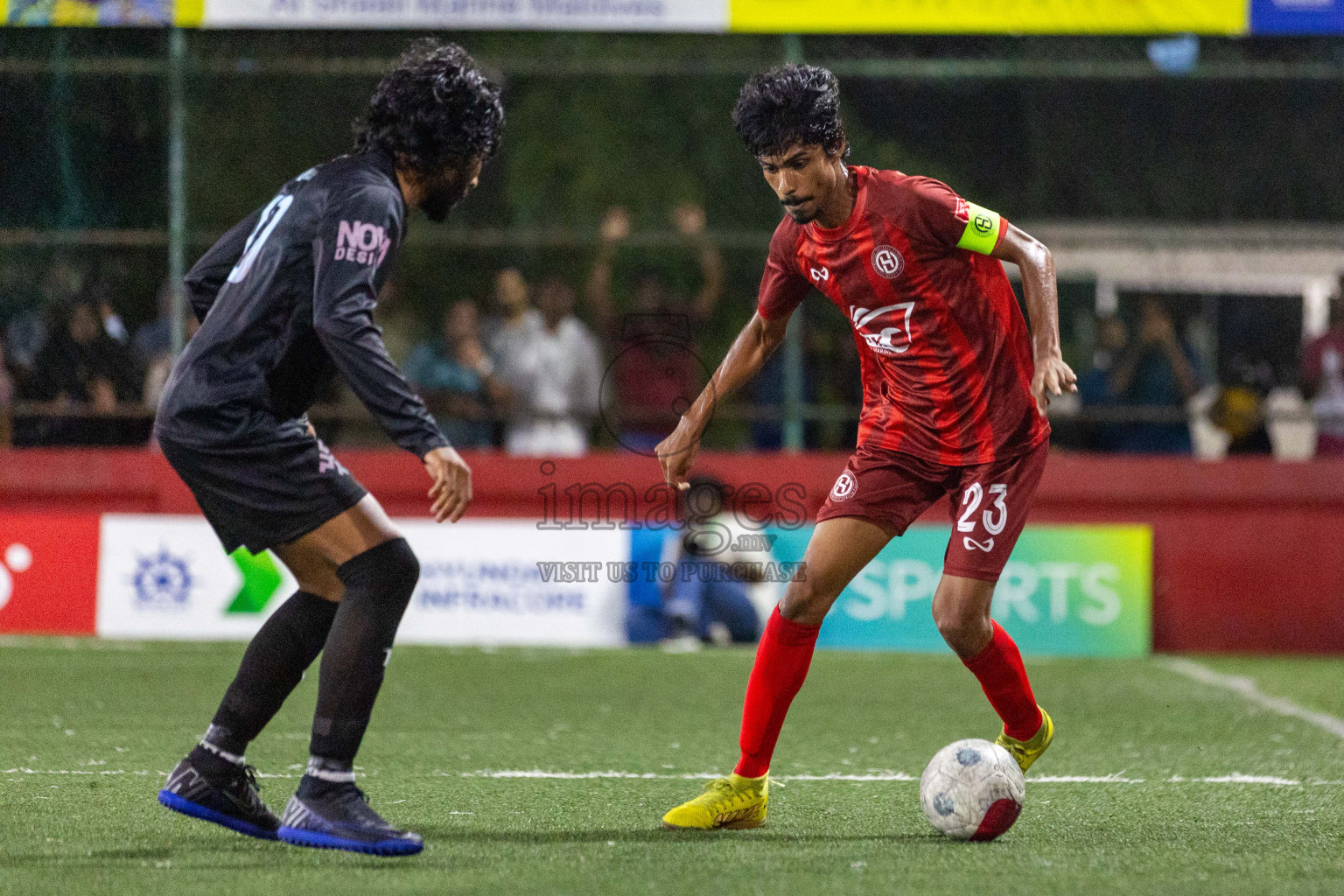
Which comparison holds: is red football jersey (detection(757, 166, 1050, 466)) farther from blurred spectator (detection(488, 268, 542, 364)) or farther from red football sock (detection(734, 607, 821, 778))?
blurred spectator (detection(488, 268, 542, 364))

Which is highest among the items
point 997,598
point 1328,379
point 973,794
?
point 1328,379

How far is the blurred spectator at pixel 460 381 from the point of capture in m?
10.0

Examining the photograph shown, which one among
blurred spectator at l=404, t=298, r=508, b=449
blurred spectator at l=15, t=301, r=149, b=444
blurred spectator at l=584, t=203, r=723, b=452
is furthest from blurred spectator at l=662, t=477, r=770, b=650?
blurred spectator at l=15, t=301, r=149, b=444

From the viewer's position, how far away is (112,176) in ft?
34.0

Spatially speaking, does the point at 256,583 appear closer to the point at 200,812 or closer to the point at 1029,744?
the point at 200,812

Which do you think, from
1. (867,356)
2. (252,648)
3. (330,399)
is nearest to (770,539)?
(330,399)

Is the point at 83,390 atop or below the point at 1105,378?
below

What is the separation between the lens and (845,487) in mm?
4570

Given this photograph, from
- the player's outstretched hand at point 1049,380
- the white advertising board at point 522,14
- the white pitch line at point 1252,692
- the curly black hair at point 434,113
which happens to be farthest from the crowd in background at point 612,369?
the curly black hair at point 434,113

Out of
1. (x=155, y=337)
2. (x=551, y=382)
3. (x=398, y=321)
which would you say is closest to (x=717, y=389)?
(x=551, y=382)

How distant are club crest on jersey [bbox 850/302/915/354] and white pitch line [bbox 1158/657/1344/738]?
2.91 m

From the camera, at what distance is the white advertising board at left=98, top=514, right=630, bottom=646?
9.41 m

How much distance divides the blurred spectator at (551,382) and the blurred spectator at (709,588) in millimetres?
1111

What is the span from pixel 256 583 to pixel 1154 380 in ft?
18.5
